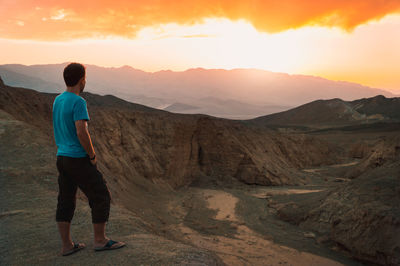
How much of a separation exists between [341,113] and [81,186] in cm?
8330

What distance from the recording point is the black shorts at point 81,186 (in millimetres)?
3416

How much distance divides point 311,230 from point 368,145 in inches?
1278

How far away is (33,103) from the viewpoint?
1262cm

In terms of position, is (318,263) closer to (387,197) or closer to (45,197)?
(387,197)

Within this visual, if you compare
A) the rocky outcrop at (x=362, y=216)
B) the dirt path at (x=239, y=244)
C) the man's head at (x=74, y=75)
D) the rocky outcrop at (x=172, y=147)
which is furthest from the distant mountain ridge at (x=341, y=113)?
the man's head at (x=74, y=75)

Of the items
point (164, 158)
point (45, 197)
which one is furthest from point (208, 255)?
point (164, 158)

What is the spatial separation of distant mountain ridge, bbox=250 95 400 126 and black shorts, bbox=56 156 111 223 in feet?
246

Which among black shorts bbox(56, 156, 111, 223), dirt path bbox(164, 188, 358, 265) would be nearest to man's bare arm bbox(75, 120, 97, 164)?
black shorts bbox(56, 156, 111, 223)

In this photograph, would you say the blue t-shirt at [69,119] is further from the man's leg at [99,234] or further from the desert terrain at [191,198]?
the desert terrain at [191,198]

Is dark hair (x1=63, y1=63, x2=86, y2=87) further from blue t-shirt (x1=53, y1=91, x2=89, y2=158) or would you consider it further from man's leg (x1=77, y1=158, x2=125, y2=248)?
man's leg (x1=77, y1=158, x2=125, y2=248)

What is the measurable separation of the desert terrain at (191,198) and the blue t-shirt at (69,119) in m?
1.25

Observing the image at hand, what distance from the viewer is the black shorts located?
342cm

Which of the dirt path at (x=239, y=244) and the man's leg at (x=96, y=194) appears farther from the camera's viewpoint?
the dirt path at (x=239, y=244)

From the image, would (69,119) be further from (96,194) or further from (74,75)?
(96,194)
